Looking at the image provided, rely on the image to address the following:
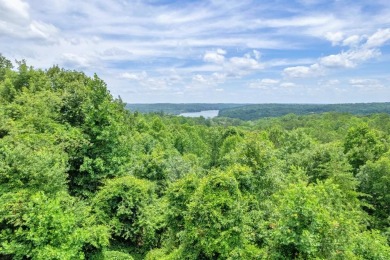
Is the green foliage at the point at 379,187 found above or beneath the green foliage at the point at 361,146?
beneath

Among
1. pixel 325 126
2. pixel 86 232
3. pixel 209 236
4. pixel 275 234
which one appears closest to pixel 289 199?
pixel 275 234

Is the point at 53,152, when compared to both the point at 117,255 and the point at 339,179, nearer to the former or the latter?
the point at 117,255

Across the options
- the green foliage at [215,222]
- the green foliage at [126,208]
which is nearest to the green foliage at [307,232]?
the green foliage at [215,222]

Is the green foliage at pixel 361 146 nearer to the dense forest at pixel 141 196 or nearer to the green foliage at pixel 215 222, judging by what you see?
the dense forest at pixel 141 196

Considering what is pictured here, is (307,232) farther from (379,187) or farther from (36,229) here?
(379,187)

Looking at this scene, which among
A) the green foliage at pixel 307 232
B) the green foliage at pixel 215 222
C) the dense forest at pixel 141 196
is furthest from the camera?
the green foliage at pixel 215 222

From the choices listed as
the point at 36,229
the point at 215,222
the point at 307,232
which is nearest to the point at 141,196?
the point at 36,229

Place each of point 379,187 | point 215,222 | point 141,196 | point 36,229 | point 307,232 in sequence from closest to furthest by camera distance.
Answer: point 307,232 < point 36,229 < point 215,222 < point 141,196 < point 379,187

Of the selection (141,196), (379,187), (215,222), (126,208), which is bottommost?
(379,187)

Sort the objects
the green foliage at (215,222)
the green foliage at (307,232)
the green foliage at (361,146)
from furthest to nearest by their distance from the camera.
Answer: the green foliage at (361,146)
the green foliage at (215,222)
the green foliage at (307,232)
